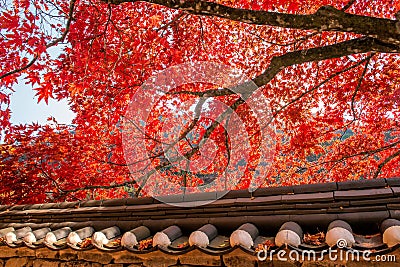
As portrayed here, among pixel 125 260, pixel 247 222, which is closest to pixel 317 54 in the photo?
pixel 247 222

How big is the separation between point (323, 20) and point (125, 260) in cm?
323

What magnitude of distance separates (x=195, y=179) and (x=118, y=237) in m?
8.96

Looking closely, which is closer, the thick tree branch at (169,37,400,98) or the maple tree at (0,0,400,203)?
the thick tree branch at (169,37,400,98)

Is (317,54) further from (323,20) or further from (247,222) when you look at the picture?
(247,222)

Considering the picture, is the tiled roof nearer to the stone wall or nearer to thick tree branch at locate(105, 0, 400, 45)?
the stone wall

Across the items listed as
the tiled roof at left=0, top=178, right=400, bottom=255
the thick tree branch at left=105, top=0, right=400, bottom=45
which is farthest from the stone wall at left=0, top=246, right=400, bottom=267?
the thick tree branch at left=105, top=0, right=400, bottom=45

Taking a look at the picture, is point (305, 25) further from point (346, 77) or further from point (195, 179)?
point (195, 179)

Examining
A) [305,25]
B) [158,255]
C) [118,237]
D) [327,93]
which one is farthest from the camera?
[327,93]

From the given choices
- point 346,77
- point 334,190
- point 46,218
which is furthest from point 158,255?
point 346,77

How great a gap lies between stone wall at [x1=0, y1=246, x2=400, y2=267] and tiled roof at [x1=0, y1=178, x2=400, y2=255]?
0.12 metres

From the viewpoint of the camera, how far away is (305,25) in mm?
2834

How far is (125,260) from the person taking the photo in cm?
326

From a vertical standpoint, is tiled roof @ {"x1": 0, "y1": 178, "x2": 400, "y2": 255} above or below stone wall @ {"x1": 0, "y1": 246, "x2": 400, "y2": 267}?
above

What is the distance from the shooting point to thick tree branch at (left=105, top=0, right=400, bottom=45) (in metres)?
2.77
